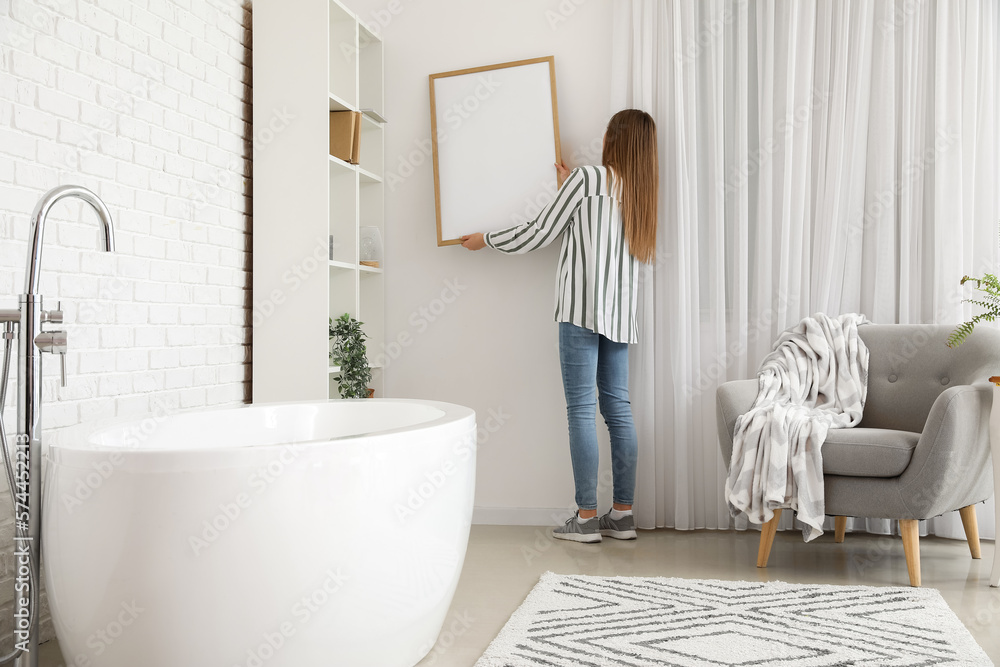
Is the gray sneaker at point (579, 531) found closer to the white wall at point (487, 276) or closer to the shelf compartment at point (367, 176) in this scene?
the white wall at point (487, 276)

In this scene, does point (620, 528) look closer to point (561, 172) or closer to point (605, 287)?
point (605, 287)

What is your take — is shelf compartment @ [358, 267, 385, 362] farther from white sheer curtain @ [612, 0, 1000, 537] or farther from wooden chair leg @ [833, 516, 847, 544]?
wooden chair leg @ [833, 516, 847, 544]

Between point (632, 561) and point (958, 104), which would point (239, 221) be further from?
point (958, 104)

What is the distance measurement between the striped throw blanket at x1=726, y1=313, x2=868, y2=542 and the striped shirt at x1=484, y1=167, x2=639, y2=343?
0.59 m

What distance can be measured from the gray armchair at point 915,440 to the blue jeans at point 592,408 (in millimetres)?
499

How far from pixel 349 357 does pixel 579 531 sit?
114 cm

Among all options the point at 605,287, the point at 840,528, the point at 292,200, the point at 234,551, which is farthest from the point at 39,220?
the point at 840,528

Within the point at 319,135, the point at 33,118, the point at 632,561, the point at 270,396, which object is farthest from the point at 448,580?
the point at 319,135

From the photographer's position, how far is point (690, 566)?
109 inches

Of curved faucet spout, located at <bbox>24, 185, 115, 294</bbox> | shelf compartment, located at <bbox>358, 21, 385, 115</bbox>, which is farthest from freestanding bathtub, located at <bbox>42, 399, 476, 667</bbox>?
shelf compartment, located at <bbox>358, 21, 385, 115</bbox>

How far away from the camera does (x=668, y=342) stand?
11.0 ft

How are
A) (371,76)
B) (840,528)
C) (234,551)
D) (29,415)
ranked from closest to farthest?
1. (234,551)
2. (29,415)
3. (840,528)
4. (371,76)

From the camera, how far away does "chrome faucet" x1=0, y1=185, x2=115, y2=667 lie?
1691 millimetres

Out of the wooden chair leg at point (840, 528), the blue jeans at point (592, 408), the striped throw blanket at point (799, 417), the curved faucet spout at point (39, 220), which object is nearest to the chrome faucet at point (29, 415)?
the curved faucet spout at point (39, 220)
